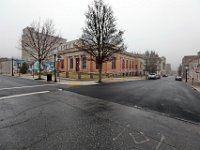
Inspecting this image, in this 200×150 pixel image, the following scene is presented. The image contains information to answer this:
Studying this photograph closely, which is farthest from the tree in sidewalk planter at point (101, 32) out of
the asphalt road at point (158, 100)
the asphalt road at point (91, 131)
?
the asphalt road at point (91, 131)

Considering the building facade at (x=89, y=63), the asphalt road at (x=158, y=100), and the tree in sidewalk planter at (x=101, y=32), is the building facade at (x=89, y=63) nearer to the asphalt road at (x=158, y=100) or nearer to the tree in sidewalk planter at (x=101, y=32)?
the tree in sidewalk planter at (x=101, y=32)

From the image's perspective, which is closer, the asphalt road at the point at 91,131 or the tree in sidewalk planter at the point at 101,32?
the asphalt road at the point at 91,131

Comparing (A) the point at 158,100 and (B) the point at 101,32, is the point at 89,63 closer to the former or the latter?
(B) the point at 101,32

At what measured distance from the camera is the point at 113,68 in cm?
4922

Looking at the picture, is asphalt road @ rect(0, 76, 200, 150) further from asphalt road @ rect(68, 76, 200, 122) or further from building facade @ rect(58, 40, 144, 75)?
building facade @ rect(58, 40, 144, 75)

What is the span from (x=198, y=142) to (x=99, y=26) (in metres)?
22.6

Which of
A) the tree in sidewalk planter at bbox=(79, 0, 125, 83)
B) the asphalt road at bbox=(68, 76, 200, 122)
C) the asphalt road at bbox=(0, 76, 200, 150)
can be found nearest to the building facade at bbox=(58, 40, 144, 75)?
the tree in sidewalk planter at bbox=(79, 0, 125, 83)

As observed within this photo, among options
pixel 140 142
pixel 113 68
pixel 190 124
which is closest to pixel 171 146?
pixel 140 142

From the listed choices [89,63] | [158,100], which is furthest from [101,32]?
[89,63]

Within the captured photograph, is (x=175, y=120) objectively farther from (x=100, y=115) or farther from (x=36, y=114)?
(x=36, y=114)

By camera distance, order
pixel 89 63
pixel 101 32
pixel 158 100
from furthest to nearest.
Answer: pixel 89 63 → pixel 101 32 → pixel 158 100

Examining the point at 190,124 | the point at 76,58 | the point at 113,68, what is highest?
the point at 76,58

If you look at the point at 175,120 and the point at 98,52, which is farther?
the point at 98,52

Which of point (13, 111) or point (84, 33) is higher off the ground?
point (84, 33)
